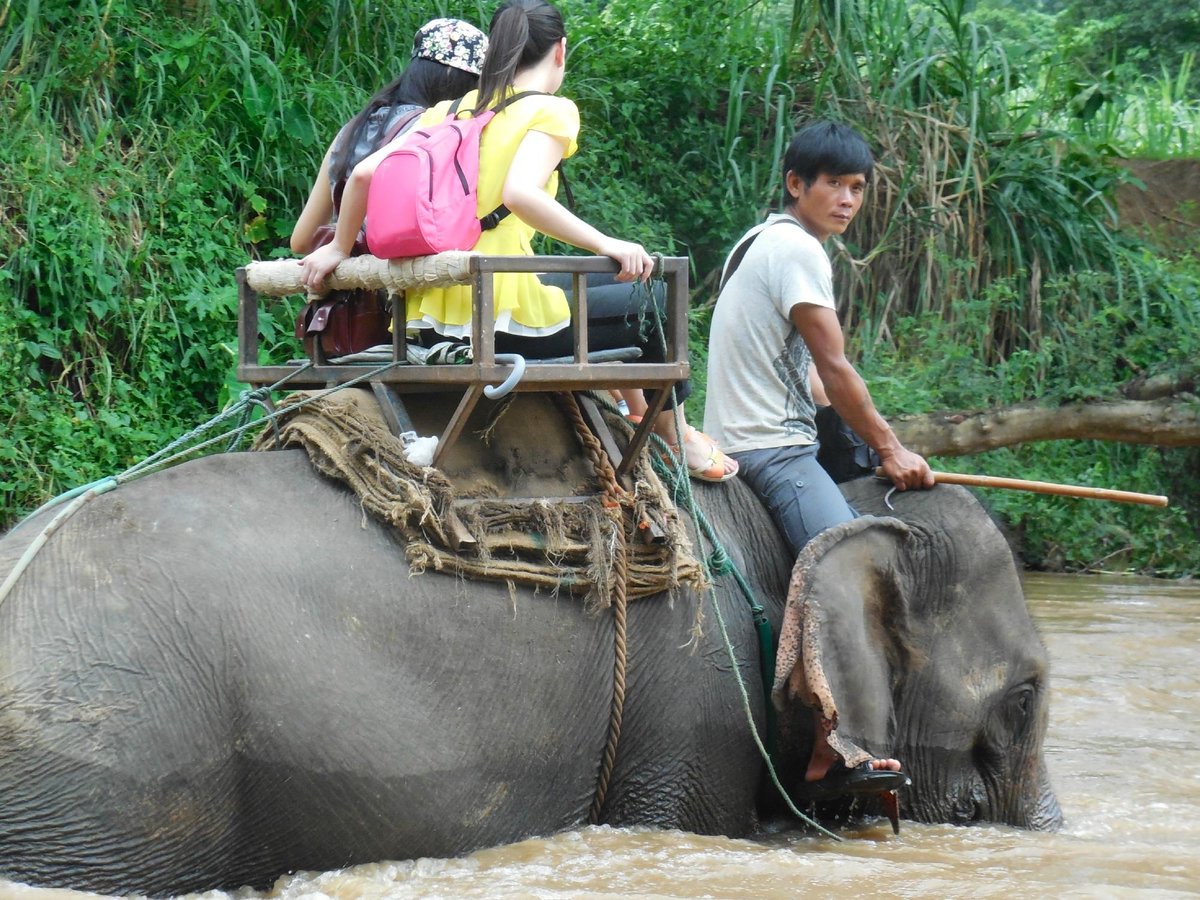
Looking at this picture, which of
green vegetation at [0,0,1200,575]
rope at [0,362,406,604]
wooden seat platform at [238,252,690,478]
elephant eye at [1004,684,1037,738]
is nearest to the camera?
rope at [0,362,406,604]

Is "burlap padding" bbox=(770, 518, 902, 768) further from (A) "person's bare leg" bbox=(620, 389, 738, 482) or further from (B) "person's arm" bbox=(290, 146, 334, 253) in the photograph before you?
(B) "person's arm" bbox=(290, 146, 334, 253)

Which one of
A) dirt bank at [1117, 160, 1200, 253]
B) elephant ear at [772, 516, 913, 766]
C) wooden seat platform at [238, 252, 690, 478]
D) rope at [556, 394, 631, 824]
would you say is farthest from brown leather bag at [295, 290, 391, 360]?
dirt bank at [1117, 160, 1200, 253]

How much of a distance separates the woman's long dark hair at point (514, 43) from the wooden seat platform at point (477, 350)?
46 centimetres

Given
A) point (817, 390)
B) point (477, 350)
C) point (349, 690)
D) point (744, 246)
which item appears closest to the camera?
point (349, 690)

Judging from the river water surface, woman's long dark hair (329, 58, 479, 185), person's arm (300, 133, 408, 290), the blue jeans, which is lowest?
the river water surface

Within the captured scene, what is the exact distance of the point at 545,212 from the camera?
10.3ft

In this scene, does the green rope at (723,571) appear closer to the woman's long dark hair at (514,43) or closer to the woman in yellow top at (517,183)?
the woman in yellow top at (517,183)

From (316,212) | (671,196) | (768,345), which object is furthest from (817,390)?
(671,196)

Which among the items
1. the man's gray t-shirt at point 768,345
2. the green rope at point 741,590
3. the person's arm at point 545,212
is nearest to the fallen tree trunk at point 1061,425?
the man's gray t-shirt at point 768,345

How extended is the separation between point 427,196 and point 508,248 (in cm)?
31

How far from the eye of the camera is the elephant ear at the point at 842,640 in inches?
131

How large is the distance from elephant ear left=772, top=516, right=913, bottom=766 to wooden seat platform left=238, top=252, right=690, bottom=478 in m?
0.50

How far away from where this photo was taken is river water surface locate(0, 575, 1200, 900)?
2.96m

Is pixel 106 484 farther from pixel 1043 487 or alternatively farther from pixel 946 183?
pixel 946 183
